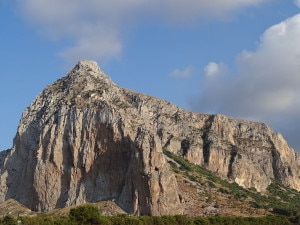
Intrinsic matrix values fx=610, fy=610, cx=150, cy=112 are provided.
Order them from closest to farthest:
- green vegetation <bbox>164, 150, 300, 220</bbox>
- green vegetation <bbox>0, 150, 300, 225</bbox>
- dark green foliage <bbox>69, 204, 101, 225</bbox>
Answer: dark green foliage <bbox>69, 204, 101, 225</bbox>
green vegetation <bbox>0, 150, 300, 225</bbox>
green vegetation <bbox>164, 150, 300, 220</bbox>

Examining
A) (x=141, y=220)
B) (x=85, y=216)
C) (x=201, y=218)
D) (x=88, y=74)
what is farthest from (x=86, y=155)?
(x=201, y=218)

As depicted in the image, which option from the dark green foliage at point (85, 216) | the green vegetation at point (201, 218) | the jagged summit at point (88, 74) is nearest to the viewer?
the dark green foliage at point (85, 216)

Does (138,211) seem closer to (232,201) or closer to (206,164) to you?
(232,201)

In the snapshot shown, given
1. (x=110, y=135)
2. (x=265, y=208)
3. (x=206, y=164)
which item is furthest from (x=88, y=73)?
(x=265, y=208)

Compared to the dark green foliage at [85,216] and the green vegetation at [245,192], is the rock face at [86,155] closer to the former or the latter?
the green vegetation at [245,192]

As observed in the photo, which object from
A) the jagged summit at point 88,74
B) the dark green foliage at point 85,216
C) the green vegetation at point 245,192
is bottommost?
the dark green foliage at point 85,216

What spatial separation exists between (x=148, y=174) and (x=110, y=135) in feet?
58.9

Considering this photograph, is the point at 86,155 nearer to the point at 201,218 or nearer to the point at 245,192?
the point at 201,218

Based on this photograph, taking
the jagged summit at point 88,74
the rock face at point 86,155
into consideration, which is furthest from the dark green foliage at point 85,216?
the jagged summit at point 88,74

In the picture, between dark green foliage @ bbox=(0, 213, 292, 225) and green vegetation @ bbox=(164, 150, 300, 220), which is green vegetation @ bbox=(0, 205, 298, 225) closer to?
dark green foliage @ bbox=(0, 213, 292, 225)

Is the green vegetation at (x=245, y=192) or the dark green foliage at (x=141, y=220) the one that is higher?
the green vegetation at (x=245, y=192)

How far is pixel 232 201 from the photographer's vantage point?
6053 inches

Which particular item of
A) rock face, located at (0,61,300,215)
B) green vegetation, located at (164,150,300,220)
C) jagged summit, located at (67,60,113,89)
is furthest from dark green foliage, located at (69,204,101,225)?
jagged summit, located at (67,60,113,89)

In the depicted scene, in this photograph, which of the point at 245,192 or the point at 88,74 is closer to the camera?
the point at 88,74
